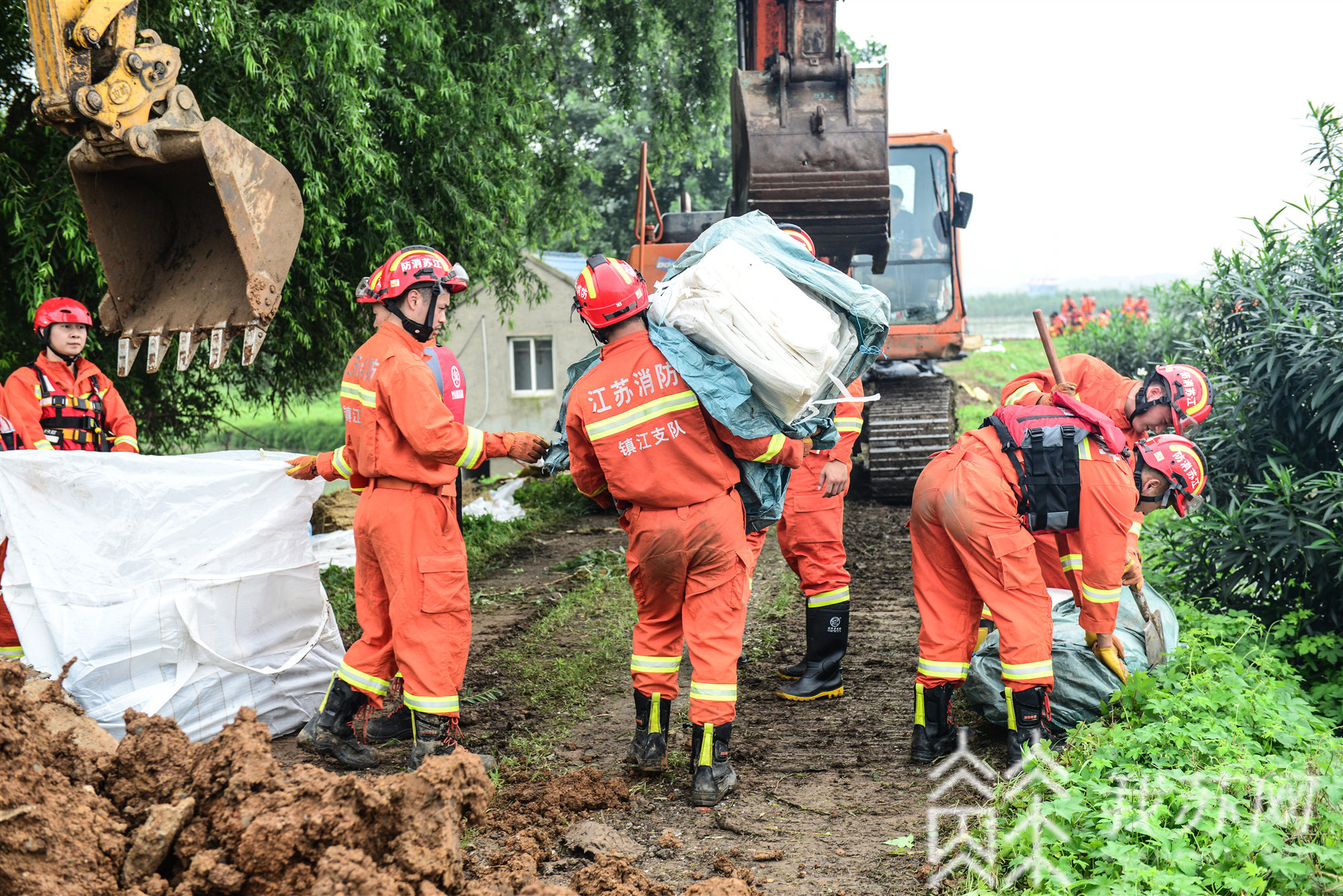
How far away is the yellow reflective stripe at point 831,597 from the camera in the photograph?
5109 millimetres

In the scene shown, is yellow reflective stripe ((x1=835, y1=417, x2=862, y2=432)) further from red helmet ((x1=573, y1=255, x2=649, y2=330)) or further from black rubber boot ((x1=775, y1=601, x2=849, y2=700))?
red helmet ((x1=573, y1=255, x2=649, y2=330))

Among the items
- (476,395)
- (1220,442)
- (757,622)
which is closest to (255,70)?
(757,622)

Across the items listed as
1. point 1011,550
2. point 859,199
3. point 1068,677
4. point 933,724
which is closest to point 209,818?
point 933,724

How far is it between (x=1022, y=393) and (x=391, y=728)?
3.32m

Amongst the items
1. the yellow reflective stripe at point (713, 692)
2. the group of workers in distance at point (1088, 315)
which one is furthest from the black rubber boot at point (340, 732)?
the group of workers in distance at point (1088, 315)

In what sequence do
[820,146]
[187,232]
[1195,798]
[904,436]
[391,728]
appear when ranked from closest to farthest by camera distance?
[1195,798], [391,728], [187,232], [820,146], [904,436]

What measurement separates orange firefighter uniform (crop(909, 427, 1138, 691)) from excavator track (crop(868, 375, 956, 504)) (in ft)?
17.4

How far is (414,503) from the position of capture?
4035mm

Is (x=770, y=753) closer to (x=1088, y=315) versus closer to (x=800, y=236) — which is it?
(x=800, y=236)

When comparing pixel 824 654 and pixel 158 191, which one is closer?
pixel 158 191

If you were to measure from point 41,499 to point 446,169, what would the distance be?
484 cm

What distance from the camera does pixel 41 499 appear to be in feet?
13.5

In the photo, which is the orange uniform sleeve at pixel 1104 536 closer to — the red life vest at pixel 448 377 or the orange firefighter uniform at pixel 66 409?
the red life vest at pixel 448 377

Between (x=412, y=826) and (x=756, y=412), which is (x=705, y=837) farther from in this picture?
(x=756, y=412)
